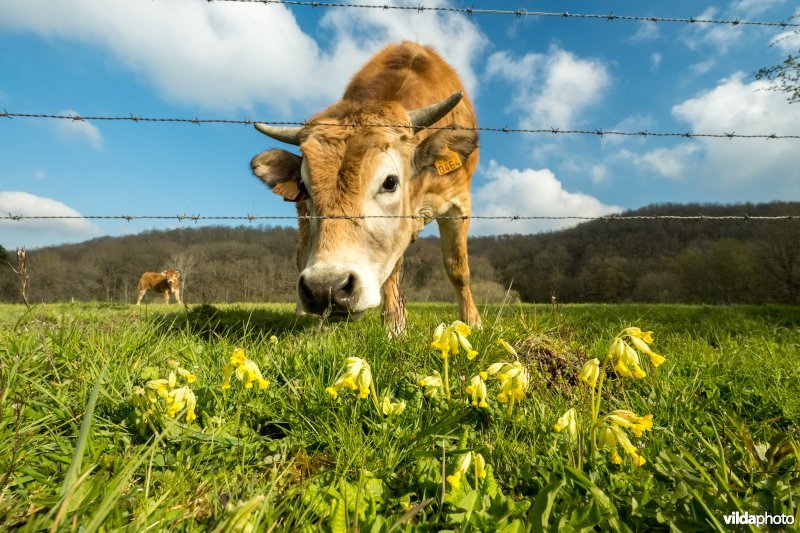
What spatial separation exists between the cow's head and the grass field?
687 mm

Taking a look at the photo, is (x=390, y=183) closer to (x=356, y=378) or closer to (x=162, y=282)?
(x=356, y=378)

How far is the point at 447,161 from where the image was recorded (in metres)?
4.67

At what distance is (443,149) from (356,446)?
352 centimetres

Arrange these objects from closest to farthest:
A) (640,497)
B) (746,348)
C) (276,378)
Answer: (640,497) → (276,378) → (746,348)

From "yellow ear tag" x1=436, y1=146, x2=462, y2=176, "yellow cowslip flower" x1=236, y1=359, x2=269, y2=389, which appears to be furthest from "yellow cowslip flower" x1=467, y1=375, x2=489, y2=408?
"yellow ear tag" x1=436, y1=146, x2=462, y2=176

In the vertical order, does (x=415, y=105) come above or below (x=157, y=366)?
above

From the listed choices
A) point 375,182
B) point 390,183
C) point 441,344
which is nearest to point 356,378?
point 441,344

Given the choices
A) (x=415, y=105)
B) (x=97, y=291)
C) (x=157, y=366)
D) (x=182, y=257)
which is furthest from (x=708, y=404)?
(x=97, y=291)

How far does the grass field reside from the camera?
137 centimetres

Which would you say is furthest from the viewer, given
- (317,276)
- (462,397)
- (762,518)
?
(317,276)

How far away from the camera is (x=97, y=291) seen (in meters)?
39.4

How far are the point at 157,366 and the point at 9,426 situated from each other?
2.58ft

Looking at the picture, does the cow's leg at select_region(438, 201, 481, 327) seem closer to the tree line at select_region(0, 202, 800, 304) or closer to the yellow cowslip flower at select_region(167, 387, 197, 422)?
the yellow cowslip flower at select_region(167, 387, 197, 422)

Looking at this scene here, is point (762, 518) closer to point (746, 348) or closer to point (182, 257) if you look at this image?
point (746, 348)
